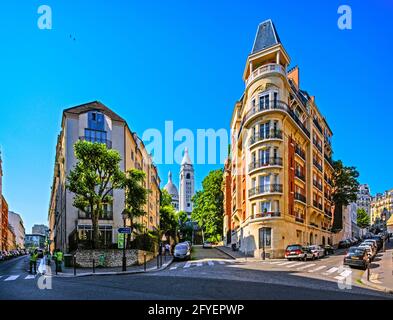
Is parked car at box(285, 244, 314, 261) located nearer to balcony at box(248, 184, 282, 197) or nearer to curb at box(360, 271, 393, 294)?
balcony at box(248, 184, 282, 197)

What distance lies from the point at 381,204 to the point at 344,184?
11314cm

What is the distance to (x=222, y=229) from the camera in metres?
77.2

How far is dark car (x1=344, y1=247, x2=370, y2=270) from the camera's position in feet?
86.9

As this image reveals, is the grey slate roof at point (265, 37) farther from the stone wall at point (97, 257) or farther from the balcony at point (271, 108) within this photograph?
the stone wall at point (97, 257)

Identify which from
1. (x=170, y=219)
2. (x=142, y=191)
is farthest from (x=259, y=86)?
(x=170, y=219)

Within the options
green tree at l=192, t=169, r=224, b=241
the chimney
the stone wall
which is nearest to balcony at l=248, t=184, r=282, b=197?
the stone wall

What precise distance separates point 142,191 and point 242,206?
65.0ft

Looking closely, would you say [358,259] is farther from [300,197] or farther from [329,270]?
[300,197]

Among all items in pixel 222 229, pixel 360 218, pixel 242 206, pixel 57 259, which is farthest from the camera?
pixel 360 218

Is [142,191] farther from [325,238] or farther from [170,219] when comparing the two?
[170,219]

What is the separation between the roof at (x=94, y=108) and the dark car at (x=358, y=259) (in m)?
29.1

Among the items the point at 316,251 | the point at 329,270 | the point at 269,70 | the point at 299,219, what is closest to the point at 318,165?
the point at 299,219

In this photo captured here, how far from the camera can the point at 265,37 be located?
49.6 m

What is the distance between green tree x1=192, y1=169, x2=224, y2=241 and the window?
3052cm
